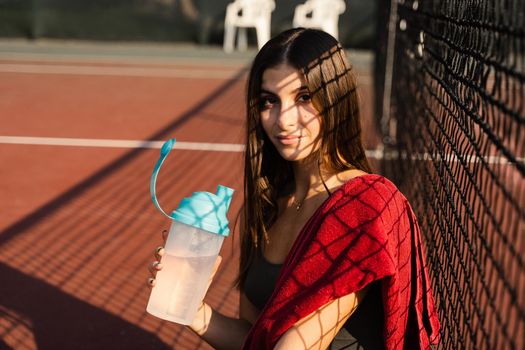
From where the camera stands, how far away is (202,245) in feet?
7.32

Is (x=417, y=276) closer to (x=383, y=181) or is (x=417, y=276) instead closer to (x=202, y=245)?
(x=383, y=181)

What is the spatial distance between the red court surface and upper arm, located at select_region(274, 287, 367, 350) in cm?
61

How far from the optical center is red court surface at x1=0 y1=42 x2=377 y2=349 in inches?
160

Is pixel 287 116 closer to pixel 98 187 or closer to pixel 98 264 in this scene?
pixel 98 264

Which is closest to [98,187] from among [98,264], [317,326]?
[98,264]

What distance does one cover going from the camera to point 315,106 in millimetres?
2158

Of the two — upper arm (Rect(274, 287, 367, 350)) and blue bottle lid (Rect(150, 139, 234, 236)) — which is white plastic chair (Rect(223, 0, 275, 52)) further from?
upper arm (Rect(274, 287, 367, 350))

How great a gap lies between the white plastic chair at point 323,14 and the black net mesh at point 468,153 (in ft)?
25.9

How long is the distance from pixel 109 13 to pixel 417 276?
1387 centimetres

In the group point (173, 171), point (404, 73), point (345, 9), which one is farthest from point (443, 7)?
point (345, 9)

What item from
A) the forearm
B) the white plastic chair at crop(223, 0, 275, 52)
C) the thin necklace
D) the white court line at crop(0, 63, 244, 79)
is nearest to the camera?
the thin necklace

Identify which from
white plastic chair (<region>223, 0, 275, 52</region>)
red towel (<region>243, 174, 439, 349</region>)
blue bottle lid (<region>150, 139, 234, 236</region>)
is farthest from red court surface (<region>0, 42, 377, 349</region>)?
white plastic chair (<region>223, 0, 275, 52</region>)

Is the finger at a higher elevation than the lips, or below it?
below

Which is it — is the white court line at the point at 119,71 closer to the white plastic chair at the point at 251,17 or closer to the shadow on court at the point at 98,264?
the white plastic chair at the point at 251,17
